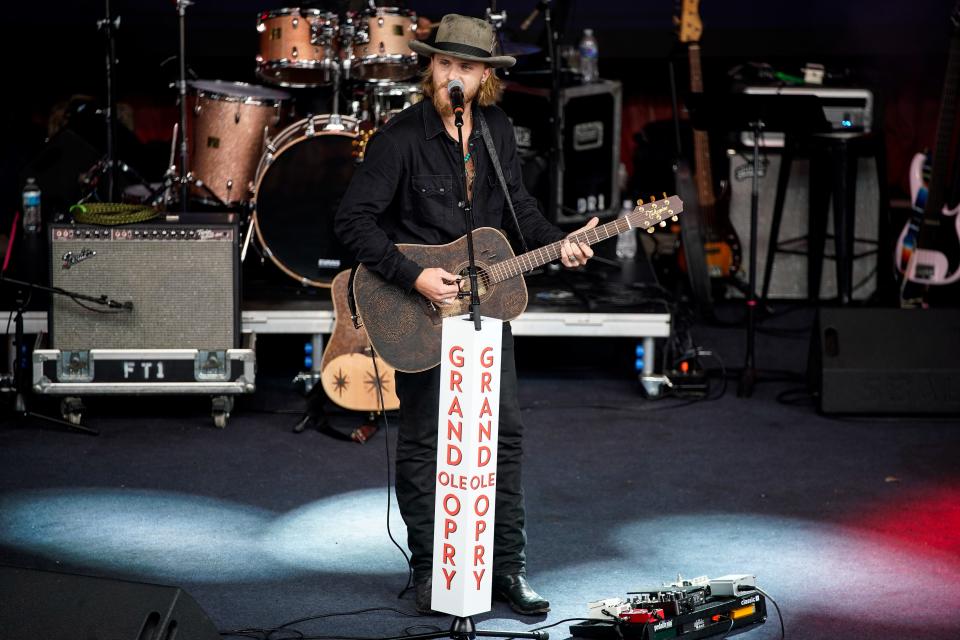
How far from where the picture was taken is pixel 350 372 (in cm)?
624

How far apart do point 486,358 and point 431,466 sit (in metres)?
0.63

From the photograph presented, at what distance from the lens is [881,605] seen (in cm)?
405

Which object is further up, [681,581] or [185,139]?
[185,139]

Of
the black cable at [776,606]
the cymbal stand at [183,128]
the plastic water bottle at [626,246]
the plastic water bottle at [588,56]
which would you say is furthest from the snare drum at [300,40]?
the black cable at [776,606]

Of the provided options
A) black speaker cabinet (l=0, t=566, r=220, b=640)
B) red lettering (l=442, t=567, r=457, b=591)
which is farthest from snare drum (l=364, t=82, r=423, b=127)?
black speaker cabinet (l=0, t=566, r=220, b=640)

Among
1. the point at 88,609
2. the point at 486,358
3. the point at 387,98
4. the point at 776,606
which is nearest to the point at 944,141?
the point at 387,98

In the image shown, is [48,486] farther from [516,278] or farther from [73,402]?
[516,278]

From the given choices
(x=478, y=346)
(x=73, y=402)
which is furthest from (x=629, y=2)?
(x=478, y=346)

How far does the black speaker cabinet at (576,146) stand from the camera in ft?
28.3

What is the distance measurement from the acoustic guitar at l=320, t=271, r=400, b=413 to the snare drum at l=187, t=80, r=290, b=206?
64.8 inches

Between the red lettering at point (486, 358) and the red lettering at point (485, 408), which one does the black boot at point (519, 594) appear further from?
the red lettering at point (486, 358)

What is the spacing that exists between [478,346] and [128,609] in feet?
3.93

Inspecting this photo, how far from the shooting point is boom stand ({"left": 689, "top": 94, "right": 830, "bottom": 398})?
648 cm

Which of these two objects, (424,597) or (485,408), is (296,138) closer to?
(424,597)
